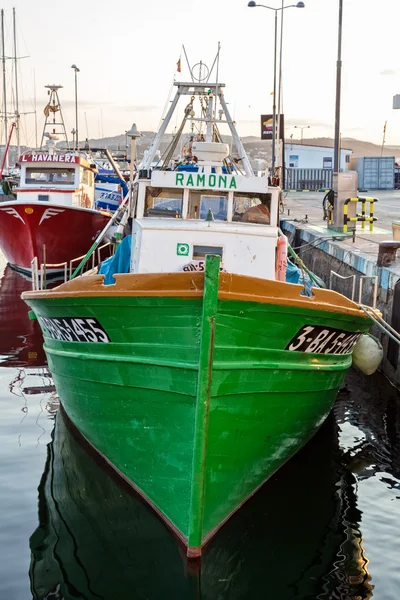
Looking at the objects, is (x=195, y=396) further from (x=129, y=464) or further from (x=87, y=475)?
(x=87, y=475)

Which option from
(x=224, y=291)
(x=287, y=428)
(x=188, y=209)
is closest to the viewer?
(x=224, y=291)

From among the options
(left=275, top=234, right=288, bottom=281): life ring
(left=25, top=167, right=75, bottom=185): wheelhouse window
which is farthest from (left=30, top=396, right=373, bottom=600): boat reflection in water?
(left=25, top=167, right=75, bottom=185): wheelhouse window

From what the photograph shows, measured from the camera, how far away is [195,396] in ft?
19.9

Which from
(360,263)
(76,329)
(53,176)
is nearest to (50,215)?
(53,176)

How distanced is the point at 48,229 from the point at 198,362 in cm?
1274

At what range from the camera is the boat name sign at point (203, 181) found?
8422mm

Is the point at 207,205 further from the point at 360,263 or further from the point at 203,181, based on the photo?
the point at 360,263

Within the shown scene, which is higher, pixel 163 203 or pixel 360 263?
pixel 163 203

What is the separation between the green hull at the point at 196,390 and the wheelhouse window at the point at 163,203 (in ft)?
6.16

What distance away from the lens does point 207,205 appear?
28.1 ft

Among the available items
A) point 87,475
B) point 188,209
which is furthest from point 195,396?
point 188,209

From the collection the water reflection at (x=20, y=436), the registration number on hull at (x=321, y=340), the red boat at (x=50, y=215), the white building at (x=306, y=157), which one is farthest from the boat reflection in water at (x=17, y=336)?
the white building at (x=306, y=157)

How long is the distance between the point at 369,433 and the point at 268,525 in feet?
8.98

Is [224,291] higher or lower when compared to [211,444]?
higher
